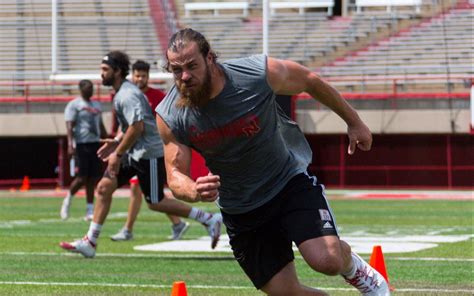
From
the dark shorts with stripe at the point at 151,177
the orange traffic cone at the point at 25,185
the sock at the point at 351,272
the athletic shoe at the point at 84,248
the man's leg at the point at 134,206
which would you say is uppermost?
the sock at the point at 351,272

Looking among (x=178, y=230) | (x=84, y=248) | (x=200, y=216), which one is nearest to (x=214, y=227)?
(x=200, y=216)

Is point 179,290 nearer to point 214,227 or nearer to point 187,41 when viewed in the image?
point 187,41

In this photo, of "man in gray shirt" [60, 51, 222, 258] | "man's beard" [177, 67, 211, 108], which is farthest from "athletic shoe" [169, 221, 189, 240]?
"man's beard" [177, 67, 211, 108]

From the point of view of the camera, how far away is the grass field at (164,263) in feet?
29.6

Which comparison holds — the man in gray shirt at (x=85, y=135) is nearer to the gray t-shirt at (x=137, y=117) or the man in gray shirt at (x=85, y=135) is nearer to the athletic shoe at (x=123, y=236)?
the athletic shoe at (x=123, y=236)

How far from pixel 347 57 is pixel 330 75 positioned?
1.12 metres

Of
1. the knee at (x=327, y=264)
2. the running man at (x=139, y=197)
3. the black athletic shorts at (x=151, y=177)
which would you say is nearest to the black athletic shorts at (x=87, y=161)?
the running man at (x=139, y=197)

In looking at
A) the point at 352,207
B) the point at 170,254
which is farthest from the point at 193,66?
the point at 352,207

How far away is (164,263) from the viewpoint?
10.9 metres

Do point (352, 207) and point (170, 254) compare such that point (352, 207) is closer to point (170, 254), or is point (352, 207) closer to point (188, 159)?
point (170, 254)

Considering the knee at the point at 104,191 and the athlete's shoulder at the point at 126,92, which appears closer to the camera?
the athlete's shoulder at the point at 126,92

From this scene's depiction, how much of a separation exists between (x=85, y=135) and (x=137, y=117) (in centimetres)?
704

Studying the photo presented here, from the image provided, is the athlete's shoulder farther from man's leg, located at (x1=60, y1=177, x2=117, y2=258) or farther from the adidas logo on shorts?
the adidas logo on shorts

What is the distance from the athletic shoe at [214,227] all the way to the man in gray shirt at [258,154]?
4.81 meters
